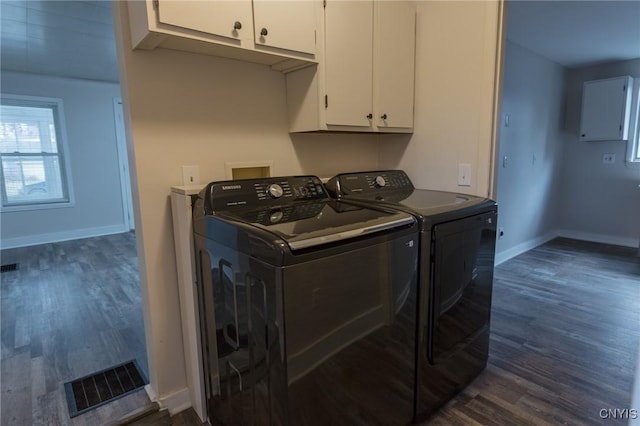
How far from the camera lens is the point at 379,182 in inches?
82.4

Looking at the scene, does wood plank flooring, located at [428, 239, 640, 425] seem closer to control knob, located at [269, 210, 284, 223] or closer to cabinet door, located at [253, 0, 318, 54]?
control knob, located at [269, 210, 284, 223]

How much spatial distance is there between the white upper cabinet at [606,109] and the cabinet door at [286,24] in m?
4.42

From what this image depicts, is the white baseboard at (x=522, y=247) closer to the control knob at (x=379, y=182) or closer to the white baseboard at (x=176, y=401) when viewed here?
the control knob at (x=379, y=182)

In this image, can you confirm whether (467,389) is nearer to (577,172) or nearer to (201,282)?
(201,282)

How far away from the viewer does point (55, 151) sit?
16.8 feet

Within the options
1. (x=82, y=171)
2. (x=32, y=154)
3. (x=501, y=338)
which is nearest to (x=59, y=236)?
(x=82, y=171)


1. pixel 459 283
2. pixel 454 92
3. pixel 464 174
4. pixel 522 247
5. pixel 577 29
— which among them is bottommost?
pixel 522 247

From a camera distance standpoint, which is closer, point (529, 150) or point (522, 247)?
point (529, 150)

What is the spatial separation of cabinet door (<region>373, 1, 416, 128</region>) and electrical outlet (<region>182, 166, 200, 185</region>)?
1013 millimetres

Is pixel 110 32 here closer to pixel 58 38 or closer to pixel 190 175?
pixel 58 38

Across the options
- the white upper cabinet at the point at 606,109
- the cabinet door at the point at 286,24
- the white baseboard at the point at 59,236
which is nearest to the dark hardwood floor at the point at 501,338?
the white baseboard at the point at 59,236

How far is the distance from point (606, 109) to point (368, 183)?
13.5 ft

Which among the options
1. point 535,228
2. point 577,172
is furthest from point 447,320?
point 577,172

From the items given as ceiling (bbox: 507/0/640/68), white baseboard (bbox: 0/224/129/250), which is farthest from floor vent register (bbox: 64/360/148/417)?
white baseboard (bbox: 0/224/129/250)
